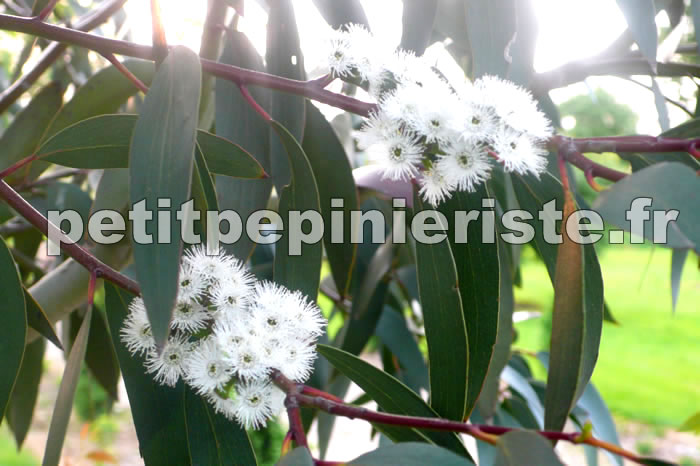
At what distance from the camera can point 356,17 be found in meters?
0.58

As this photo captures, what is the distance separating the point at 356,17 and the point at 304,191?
199 millimetres

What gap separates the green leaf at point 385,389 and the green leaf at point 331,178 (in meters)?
0.19

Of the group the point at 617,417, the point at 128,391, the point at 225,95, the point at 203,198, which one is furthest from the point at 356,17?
the point at 617,417

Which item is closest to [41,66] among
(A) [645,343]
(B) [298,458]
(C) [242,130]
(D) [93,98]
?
(D) [93,98]

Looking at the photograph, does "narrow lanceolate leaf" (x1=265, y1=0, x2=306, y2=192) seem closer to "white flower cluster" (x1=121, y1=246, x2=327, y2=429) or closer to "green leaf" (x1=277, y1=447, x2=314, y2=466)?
"white flower cluster" (x1=121, y1=246, x2=327, y2=429)

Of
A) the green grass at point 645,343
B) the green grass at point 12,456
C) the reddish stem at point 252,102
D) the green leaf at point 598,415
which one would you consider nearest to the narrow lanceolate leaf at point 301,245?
the reddish stem at point 252,102

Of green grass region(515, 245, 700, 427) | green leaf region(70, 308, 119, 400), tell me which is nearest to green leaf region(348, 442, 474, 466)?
green leaf region(70, 308, 119, 400)

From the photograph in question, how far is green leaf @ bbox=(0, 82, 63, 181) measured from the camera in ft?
2.67

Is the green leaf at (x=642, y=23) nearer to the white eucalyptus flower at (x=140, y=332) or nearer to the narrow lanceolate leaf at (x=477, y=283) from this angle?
the narrow lanceolate leaf at (x=477, y=283)

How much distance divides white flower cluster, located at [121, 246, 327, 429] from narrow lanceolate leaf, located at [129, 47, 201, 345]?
0.19ft

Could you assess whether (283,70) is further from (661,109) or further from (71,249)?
(661,109)

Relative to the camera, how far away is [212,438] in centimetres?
43

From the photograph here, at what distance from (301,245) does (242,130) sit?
182 millimetres

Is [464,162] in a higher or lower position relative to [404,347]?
higher
